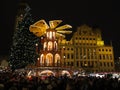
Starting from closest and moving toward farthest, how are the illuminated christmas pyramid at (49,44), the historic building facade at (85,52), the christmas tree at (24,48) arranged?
the illuminated christmas pyramid at (49,44) → the christmas tree at (24,48) → the historic building facade at (85,52)

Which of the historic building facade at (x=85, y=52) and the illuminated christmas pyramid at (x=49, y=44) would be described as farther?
the historic building facade at (x=85, y=52)

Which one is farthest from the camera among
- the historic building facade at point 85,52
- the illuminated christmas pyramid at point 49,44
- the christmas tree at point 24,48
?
the historic building facade at point 85,52

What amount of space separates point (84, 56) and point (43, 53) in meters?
44.5

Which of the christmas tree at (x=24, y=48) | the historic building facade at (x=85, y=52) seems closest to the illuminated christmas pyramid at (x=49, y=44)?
the christmas tree at (x=24, y=48)

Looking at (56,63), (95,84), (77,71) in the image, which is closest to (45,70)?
(56,63)

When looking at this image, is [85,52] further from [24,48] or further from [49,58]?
[24,48]

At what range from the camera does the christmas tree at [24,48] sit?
45.8 meters

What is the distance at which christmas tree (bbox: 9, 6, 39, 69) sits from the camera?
45844 millimetres

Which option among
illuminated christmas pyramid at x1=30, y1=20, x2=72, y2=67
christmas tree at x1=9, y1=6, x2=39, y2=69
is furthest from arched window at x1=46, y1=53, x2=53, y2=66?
christmas tree at x1=9, y1=6, x2=39, y2=69

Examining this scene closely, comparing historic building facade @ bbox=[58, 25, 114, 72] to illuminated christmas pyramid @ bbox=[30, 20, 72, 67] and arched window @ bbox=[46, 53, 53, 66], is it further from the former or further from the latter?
arched window @ bbox=[46, 53, 53, 66]

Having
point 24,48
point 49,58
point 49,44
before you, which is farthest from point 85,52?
point 24,48

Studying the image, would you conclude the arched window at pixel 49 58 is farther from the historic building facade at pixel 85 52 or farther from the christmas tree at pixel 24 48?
the historic building facade at pixel 85 52

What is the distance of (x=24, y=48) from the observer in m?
46.9

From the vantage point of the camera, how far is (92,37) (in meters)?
90.1
